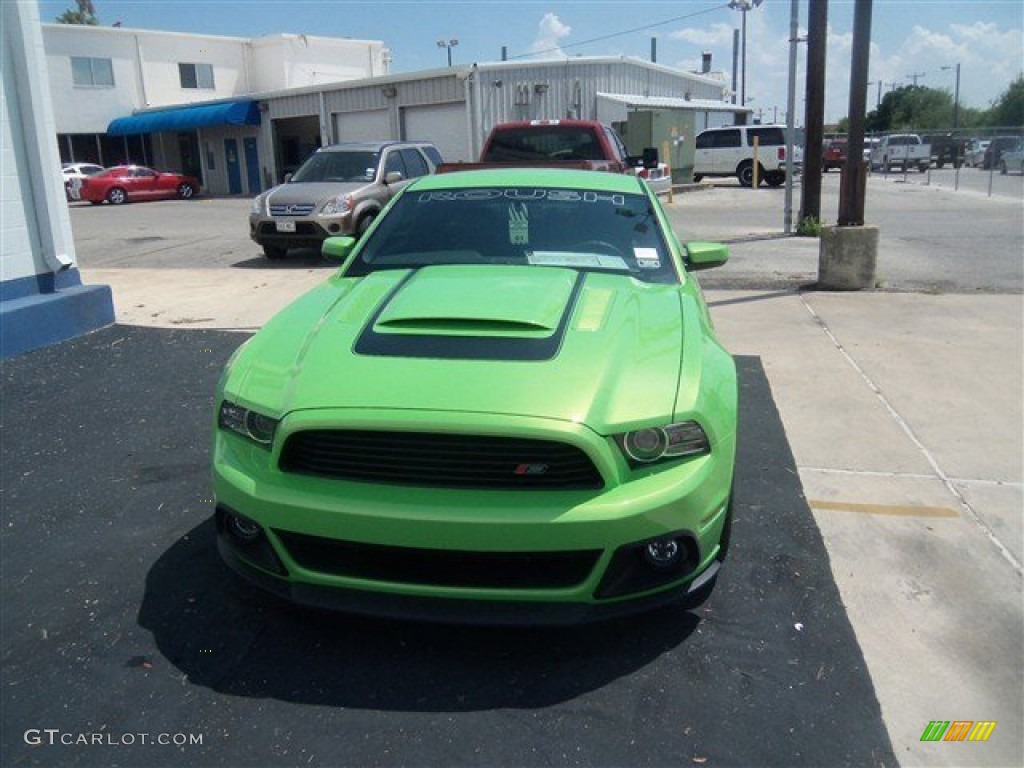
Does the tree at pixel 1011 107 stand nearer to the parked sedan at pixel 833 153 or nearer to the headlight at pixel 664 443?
the parked sedan at pixel 833 153

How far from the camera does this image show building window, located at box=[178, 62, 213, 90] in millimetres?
42125

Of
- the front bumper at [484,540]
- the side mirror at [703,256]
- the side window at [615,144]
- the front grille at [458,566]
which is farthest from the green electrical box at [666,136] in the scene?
the front grille at [458,566]

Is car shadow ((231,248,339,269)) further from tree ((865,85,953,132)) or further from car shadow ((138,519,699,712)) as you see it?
tree ((865,85,953,132))

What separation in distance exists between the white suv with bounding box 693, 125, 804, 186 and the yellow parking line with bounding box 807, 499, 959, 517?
2833 centimetres

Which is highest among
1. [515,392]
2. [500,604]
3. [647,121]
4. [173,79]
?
[173,79]

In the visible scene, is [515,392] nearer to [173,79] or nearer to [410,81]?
[410,81]

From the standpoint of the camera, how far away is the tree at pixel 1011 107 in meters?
71.7

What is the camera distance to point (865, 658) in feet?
9.93

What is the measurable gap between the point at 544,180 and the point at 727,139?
3022cm

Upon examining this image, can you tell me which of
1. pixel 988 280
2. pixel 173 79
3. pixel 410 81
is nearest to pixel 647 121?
pixel 410 81

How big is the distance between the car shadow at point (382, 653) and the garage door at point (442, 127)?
87.6 feet

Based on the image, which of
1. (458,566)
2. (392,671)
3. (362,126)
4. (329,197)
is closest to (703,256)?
(458,566)

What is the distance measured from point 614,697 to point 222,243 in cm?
1544

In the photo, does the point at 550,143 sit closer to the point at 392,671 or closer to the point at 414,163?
the point at 414,163
